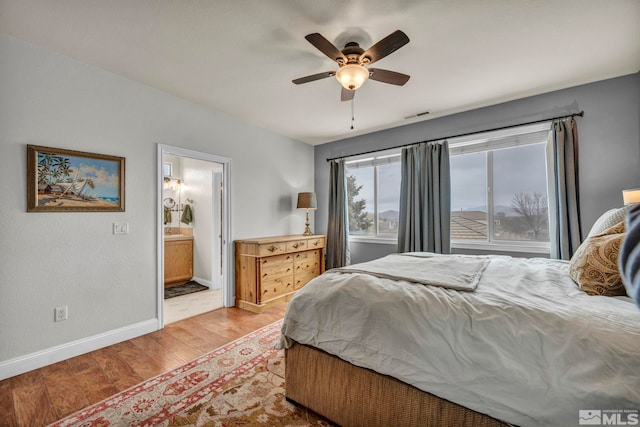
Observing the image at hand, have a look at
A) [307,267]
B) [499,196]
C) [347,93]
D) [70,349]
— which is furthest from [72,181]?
[499,196]

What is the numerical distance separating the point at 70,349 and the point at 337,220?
3.55 metres

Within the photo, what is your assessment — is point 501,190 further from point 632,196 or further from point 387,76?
point 387,76

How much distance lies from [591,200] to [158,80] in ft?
15.3

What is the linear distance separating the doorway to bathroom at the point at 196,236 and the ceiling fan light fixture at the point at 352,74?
209 cm

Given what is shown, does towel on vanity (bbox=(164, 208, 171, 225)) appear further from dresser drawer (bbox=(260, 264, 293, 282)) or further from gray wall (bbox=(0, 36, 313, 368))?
dresser drawer (bbox=(260, 264, 293, 282))

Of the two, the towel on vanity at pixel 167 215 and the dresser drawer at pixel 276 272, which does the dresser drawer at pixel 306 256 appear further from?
the towel on vanity at pixel 167 215

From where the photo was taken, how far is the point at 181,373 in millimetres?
2090

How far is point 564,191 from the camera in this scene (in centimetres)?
285

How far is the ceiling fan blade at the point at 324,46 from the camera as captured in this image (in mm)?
1743

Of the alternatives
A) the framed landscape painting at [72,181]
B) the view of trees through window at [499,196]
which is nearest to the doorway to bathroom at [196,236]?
the framed landscape painting at [72,181]

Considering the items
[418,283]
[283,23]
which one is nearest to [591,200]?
[418,283]

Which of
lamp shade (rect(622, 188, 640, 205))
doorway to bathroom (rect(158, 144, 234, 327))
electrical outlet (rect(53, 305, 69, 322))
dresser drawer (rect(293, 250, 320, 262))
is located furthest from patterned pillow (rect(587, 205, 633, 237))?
electrical outlet (rect(53, 305, 69, 322))

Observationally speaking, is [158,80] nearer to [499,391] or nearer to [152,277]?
[152,277]

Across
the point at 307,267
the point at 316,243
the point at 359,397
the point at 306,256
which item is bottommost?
the point at 359,397
